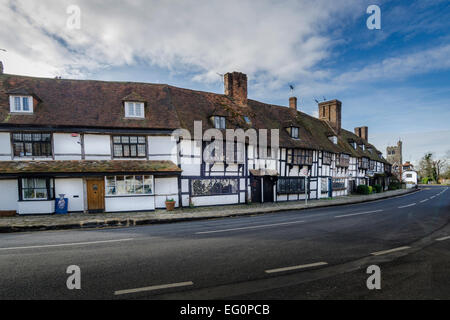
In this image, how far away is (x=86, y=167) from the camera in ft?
44.9

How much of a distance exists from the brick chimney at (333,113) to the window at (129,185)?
27.9m

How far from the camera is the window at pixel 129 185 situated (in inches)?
564

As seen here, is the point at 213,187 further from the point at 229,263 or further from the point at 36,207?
the point at 229,263

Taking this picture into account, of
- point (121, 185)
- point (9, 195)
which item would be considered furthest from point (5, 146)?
point (121, 185)

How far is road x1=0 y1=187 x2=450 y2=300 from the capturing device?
167 inches

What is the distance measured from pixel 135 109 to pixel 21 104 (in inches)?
275

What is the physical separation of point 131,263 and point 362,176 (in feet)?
123

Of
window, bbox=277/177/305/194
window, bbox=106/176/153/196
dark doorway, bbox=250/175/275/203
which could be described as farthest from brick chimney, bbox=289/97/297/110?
window, bbox=106/176/153/196

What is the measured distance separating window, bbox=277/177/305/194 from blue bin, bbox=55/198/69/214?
16.5 m

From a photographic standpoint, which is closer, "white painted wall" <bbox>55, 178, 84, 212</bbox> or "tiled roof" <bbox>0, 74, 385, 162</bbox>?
"white painted wall" <bbox>55, 178, 84, 212</bbox>

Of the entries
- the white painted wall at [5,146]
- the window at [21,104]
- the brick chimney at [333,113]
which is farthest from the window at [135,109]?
the brick chimney at [333,113]

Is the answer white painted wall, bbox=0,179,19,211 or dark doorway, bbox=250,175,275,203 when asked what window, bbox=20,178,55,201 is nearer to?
white painted wall, bbox=0,179,19,211

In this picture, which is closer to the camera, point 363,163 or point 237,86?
point 237,86

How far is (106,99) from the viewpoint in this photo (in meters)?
16.8
